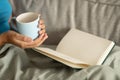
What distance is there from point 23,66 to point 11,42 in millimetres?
129

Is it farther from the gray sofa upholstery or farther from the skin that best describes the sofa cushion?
the skin

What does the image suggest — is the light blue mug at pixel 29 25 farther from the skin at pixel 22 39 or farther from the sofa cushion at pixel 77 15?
the sofa cushion at pixel 77 15

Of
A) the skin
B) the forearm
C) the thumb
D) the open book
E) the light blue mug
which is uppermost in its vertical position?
the light blue mug

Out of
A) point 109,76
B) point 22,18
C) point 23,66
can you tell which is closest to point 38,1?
point 22,18

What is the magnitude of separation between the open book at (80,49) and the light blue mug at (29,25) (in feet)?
0.24

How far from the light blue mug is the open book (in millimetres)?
74

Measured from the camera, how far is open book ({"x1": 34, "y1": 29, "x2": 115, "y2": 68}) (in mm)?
982

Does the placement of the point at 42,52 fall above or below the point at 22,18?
below

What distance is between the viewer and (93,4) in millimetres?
1162

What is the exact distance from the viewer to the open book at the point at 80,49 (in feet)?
3.22

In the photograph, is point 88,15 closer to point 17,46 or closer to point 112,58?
point 112,58

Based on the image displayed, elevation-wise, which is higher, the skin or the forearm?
the skin

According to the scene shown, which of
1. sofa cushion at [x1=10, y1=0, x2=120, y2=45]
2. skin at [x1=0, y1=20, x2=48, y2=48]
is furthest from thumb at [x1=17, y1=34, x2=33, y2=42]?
sofa cushion at [x1=10, y1=0, x2=120, y2=45]

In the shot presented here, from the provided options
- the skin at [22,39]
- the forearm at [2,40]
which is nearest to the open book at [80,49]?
the skin at [22,39]
